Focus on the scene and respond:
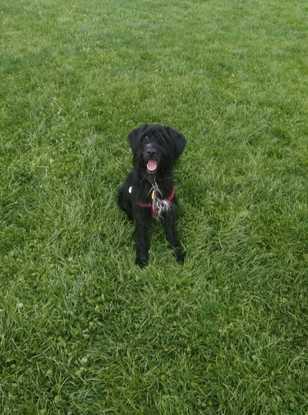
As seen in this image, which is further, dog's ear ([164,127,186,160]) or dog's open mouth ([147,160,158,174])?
dog's ear ([164,127,186,160])

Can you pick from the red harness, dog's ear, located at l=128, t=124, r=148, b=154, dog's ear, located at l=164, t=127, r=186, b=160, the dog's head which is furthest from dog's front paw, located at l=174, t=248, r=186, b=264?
dog's ear, located at l=128, t=124, r=148, b=154

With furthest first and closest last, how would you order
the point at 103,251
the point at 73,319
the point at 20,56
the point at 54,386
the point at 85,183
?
the point at 20,56, the point at 85,183, the point at 103,251, the point at 73,319, the point at 54,386

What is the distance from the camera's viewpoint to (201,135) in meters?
5.74

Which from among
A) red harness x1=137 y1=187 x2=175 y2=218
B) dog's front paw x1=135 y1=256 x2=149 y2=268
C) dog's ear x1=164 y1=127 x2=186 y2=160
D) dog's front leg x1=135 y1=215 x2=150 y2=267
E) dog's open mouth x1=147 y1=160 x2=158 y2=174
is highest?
dog's ear x1=164 y1=127 x2=186 y2=160

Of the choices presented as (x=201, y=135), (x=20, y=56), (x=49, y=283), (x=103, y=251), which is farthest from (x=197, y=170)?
(x=20, y=56)

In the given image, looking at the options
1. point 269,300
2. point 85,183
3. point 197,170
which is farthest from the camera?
point 197,170

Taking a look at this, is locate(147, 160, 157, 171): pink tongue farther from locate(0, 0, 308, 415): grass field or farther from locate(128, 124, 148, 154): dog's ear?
locate(0, 0, 308, 415): grass field

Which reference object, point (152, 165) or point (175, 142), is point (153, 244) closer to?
point (152, 165)

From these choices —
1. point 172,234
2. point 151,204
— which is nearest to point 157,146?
point 151,204

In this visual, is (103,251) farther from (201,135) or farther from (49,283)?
(201,135)

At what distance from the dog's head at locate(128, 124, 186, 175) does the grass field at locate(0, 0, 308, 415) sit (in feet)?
2.66

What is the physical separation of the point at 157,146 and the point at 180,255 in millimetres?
1144

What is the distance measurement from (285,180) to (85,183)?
258 centimetres

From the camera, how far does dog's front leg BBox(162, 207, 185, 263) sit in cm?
397
